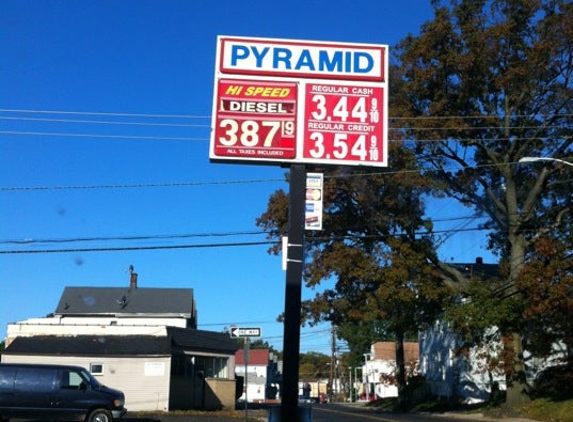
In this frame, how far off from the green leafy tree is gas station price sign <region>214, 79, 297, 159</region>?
67.5 ft

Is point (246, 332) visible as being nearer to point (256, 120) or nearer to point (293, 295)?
point (293, 295)

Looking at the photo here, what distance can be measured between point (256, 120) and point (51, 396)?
1323 cm

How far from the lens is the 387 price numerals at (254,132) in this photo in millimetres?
12961

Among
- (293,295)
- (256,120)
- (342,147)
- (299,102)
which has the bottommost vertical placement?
(293,295)

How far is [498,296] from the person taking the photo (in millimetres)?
32938

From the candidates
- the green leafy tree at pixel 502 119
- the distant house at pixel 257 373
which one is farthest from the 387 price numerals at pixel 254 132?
the distant house at pixel 257 373

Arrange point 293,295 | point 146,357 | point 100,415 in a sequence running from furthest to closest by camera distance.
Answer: point 146,357 < point 100,415 < point 293,295

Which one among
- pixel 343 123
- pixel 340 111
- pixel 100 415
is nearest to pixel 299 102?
pixel 340 111

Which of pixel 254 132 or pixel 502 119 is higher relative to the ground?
pixel 502 119

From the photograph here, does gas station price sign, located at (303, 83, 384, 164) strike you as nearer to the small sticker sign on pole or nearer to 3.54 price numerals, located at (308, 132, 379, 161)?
3.54 price numerals, located at (308, 132, 379, 161)

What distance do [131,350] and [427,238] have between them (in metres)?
15.2

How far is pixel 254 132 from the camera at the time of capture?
13008 millimetres

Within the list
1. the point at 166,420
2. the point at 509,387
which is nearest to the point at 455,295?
the point at 509,387

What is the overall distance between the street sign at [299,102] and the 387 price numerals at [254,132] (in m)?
0.02
